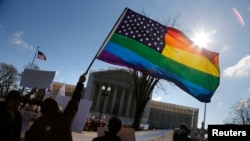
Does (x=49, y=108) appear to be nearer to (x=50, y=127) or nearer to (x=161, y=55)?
(x=50, y=127)

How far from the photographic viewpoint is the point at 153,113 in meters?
100

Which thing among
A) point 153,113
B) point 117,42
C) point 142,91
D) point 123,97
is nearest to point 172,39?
point 117,42

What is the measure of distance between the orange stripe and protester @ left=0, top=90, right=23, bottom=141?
4056 mm

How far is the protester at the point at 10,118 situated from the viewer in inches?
127

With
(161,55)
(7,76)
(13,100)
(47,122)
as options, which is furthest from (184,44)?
(7,76)

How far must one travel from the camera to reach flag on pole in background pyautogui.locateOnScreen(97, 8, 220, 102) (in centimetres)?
632

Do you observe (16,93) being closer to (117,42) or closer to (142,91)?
(117,42)

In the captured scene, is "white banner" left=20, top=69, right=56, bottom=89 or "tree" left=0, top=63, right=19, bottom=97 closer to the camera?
"white banner" left=20, top=69, right=56, bottom=89

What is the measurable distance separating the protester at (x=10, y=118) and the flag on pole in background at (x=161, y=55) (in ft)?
9.25

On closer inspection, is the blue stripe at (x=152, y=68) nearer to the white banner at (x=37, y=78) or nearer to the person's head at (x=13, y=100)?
the white banner at (x=37, y=78)

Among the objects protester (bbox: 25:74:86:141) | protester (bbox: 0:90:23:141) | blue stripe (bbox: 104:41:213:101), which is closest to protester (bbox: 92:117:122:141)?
protester (bbox: 25:74:86:141)

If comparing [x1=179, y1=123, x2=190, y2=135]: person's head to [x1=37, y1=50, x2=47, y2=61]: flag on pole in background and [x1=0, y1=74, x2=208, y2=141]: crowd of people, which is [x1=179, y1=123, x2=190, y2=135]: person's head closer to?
[x1=0, y1=74, x2=208, y2=141]: crowd of people

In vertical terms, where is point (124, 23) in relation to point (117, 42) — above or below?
above

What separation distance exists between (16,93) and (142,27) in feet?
12.0
